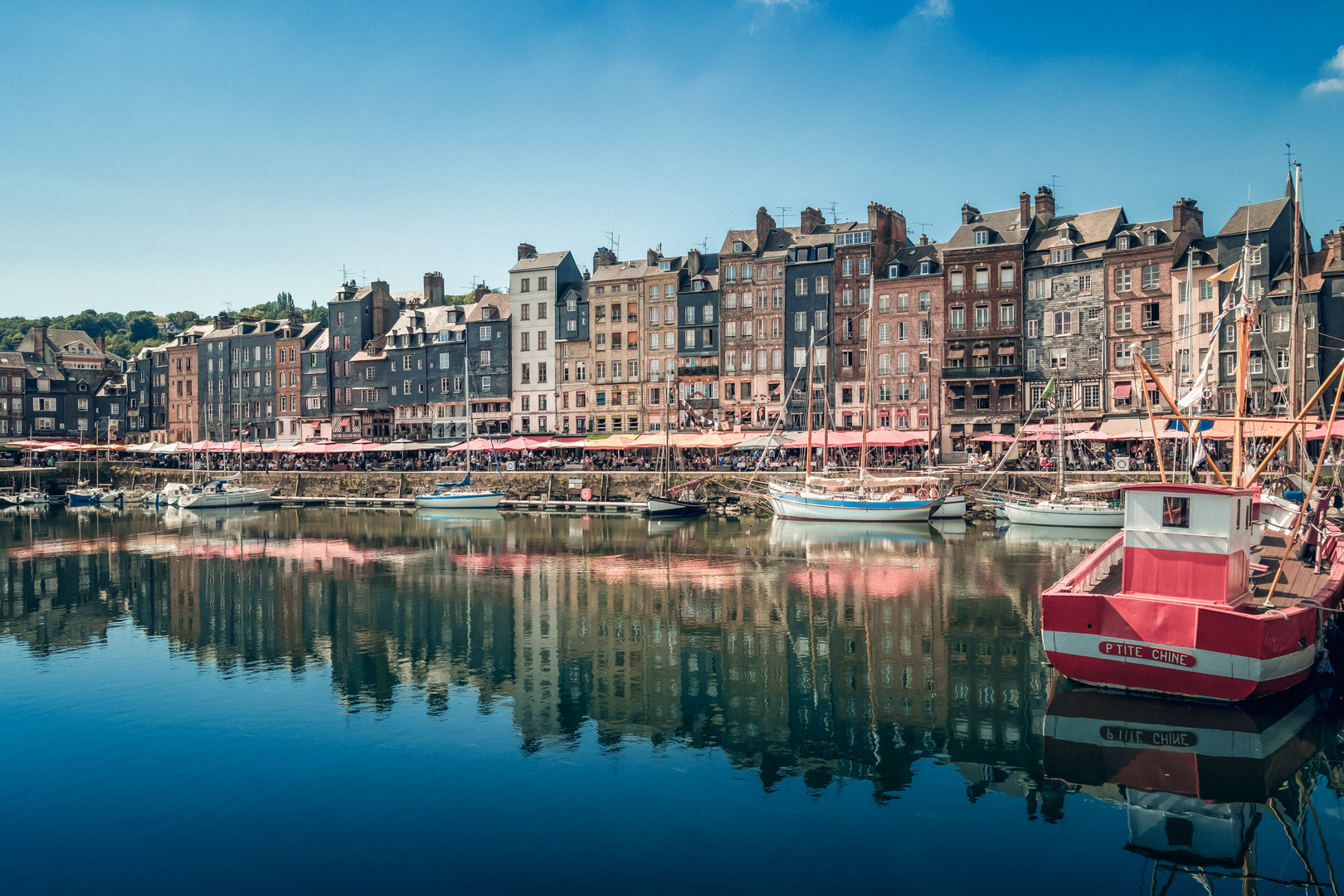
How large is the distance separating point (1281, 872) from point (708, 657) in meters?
13.1

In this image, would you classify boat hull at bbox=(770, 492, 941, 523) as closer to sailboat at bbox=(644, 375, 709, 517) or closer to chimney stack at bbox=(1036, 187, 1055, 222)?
sailboat at bbox=(644, 375, 709, 517)

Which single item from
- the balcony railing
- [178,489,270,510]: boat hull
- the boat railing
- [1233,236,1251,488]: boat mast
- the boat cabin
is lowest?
[178,489,270,510]: boat hull

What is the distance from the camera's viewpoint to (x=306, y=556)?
4400 cm

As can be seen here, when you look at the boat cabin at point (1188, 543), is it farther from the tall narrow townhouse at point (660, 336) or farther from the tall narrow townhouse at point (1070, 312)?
the tall narrow townhouse at point (660, 336)

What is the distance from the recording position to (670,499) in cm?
6162

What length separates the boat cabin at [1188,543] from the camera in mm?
17797

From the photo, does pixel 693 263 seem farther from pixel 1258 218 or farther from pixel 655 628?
pixel 655 628

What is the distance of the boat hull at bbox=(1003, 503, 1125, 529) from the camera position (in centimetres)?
4891

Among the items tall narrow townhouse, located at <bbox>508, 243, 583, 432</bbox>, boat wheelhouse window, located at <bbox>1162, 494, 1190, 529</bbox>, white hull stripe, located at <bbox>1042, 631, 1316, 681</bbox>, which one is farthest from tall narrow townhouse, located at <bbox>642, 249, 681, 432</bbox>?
boat wheelhouse window, located at <bbox>1162, 494, 1190, 529</bbox>

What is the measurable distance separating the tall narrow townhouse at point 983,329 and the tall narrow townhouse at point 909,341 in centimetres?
92

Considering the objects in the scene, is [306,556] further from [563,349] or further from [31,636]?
[563,349]

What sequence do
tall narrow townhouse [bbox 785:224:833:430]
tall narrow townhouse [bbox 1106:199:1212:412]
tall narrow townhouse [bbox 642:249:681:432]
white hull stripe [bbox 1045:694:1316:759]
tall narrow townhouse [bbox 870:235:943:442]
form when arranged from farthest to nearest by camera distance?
1. tall narrow townhouse [bbox 642:249:681:432]
2. tall narrow townhouse [bbox 785:224:833:430]
3. tall narrow townhouse [bbox 870:235:943:442]
4. tall narrow townhouse [bbox 1106:199:1212:412]
5. white hull stripe [bbox 1045:694:1316:759]

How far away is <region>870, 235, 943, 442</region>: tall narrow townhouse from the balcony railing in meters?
1.26

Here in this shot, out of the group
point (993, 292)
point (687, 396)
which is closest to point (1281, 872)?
point (993, 292)
